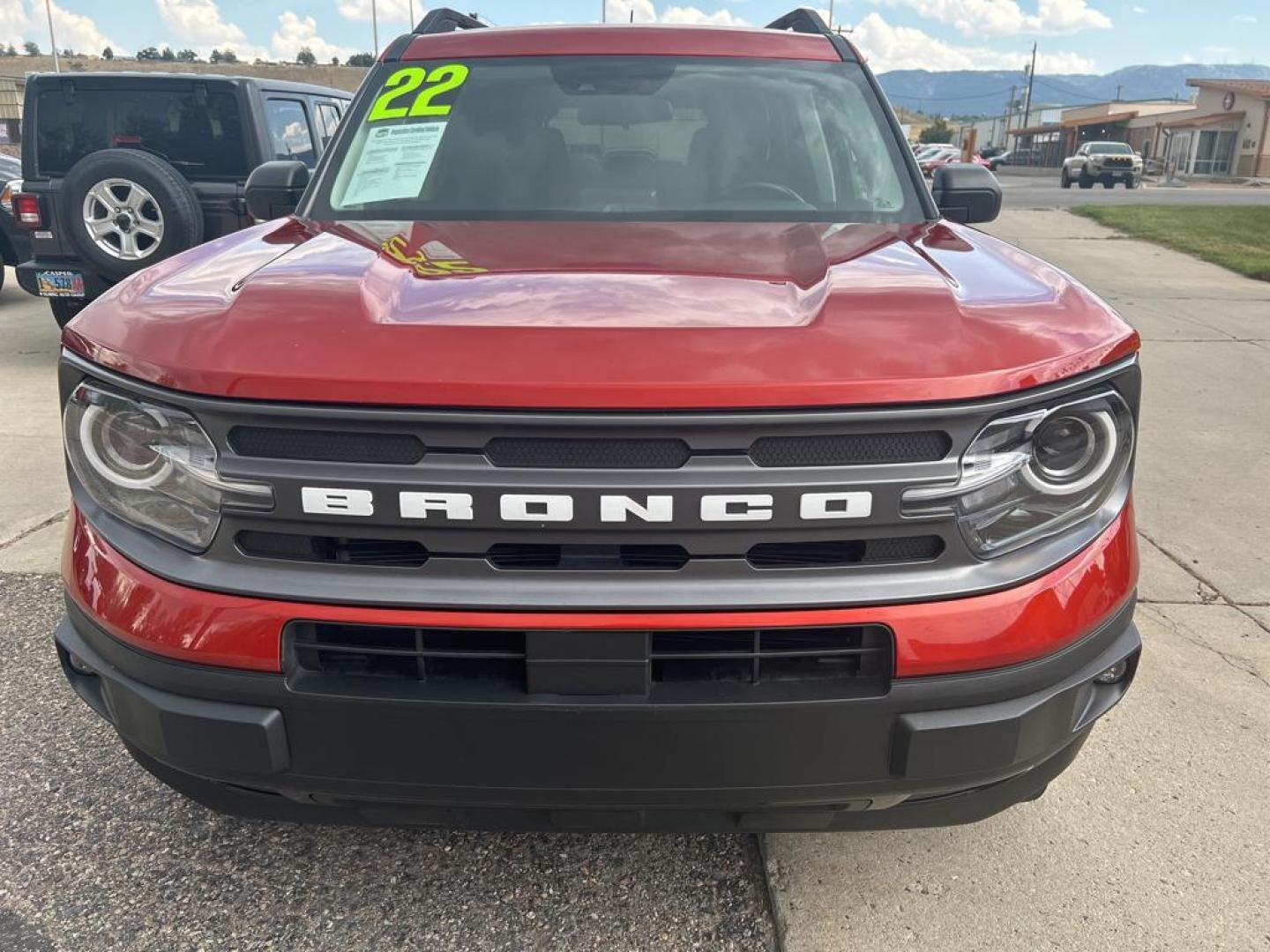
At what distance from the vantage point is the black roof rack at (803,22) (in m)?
3.47

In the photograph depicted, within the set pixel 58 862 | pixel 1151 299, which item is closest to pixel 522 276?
pixel 58 862

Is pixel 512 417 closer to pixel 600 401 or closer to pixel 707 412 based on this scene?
pixel 600 401

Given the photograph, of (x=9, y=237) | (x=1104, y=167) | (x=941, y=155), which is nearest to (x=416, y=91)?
(x=9, y=237)

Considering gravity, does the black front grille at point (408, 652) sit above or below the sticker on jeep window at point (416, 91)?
below

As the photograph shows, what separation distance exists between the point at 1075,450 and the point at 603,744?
0.91 meters

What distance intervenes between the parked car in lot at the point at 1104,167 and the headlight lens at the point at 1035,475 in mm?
38362

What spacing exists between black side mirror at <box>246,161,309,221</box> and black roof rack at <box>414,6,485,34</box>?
2.16 ft

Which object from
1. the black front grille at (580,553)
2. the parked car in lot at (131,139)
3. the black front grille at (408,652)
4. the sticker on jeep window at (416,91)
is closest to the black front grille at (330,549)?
the black front grille at (580,553)

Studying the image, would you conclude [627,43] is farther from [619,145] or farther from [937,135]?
[937,135]

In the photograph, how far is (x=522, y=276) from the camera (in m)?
1.88

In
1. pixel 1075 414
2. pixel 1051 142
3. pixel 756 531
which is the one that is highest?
pixel 1075 414

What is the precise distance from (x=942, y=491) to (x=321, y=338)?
99 centimetres

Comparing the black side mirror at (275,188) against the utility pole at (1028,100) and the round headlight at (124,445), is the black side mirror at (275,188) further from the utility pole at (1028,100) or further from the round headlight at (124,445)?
the utility pole at (1028,100)

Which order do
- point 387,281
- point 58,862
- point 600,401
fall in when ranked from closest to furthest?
point 600,401 < point 387,281 < point 58,862
